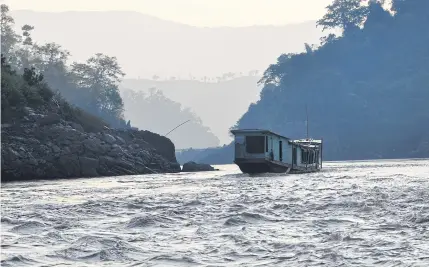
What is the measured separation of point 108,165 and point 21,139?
7306 mm

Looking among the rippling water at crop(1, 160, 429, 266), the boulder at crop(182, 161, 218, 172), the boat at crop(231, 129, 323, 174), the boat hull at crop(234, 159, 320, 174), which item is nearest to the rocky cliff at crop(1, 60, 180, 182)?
the boulder at crop(182, 161, 218, 172)

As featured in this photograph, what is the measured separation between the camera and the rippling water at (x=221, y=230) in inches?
561

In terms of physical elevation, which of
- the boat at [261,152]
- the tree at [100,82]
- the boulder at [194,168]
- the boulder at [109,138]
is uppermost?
the tree at [100,82]

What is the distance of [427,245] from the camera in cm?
1525

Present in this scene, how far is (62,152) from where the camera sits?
5553 centimetres

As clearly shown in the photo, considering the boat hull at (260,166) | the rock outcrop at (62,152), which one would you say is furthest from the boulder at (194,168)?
the boat hull at (260,166)

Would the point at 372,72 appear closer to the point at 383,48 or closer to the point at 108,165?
the point at 383,48

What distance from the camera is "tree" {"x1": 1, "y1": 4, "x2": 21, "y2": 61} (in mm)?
122625

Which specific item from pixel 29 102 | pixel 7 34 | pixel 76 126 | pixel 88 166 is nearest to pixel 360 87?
pixel 7 34

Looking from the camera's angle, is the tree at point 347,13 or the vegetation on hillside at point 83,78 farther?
the tree at point 347,13

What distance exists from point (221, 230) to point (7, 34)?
11397cm

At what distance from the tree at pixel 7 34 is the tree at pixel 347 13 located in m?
71.8

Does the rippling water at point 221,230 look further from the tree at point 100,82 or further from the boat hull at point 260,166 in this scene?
the tree at point 100,82

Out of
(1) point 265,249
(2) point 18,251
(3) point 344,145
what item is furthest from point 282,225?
(3) point 344,145
